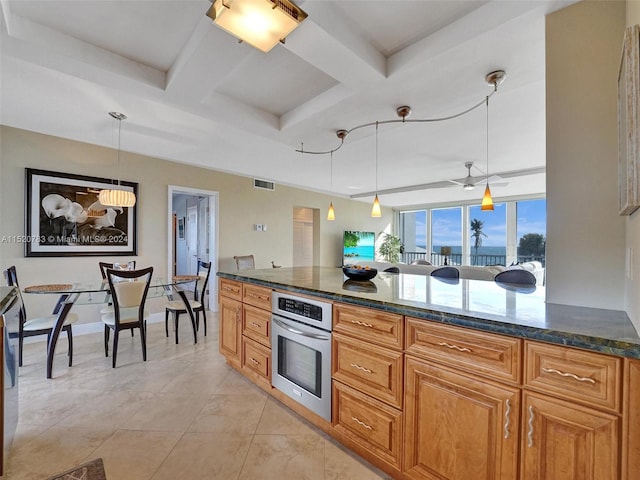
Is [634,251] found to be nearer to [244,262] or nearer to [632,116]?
[632,116]

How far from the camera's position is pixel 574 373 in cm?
97

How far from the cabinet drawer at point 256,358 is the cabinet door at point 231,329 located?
9 centimetres

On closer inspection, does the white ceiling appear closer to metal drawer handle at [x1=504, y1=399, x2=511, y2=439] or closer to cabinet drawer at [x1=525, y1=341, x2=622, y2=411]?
cabinet drawer at [x1=525, y1=341, x2=622, y2=411]

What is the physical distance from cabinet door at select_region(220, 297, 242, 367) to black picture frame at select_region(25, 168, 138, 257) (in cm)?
237

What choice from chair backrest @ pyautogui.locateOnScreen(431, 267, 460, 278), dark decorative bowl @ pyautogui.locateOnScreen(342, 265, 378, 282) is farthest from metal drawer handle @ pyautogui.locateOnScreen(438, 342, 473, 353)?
chair backrest @ pyautogui.locateOnScreen(431, 267, 460, 278)

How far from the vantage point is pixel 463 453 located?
121 cm

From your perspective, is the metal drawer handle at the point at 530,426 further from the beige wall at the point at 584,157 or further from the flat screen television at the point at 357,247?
the flat screen television at the point at 357,247

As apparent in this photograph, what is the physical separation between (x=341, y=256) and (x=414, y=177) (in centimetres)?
315

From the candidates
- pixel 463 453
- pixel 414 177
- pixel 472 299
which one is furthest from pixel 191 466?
pixel 414 177

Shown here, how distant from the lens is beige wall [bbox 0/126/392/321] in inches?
132

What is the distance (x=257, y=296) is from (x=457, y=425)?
159 centimetres

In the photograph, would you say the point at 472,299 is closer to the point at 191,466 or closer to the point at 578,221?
the point at 578,221

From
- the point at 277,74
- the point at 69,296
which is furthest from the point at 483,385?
the point at 69,296

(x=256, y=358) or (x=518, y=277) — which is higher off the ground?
(x=518, y=277)
